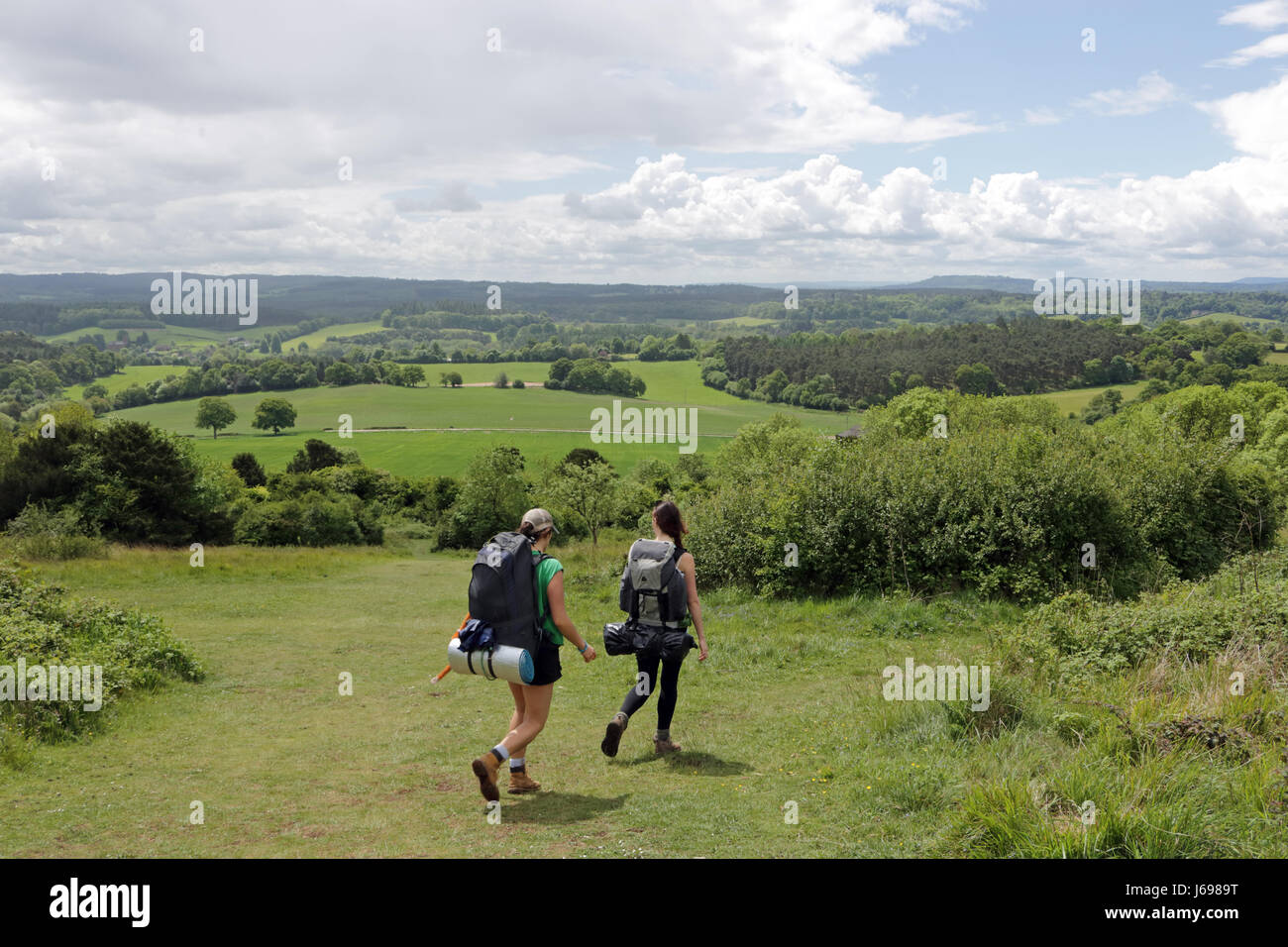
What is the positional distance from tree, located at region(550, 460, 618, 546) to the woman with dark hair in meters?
48.0

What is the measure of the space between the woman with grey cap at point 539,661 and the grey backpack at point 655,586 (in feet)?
2.96

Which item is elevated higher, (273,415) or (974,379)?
(974,379)

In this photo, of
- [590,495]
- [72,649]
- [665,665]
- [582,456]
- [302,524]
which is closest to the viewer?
[665,665]

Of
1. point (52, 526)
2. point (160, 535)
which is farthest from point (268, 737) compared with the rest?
point (160, 535)

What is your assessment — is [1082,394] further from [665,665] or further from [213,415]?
[665,665]

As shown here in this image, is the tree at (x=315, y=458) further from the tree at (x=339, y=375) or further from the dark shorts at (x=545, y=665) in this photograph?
the dark shorts at (x=545, y=665)

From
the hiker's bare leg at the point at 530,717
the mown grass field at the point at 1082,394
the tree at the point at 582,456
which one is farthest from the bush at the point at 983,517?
the mown grass field at the point at 1082,394

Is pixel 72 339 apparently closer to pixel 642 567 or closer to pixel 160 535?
pixel 160 535

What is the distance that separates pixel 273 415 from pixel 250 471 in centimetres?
3337

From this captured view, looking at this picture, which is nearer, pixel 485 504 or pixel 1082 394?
pixel 485 504

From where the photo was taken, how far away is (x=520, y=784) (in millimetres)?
6934

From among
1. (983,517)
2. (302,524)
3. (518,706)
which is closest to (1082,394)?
(302,524)

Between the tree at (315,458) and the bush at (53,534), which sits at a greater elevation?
the bush at (53,534)

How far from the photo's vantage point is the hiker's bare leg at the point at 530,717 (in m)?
6.90
